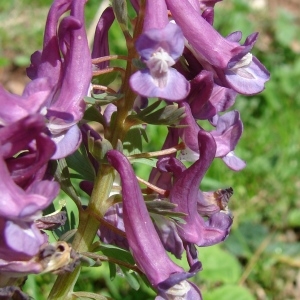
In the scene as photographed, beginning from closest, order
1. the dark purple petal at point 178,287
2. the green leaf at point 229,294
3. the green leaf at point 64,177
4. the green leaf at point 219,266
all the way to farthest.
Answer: the dark purple petal at point 178,287, the green leaf at point 64,177, the green leaf at point 229,294, the green leaf at point 219,266

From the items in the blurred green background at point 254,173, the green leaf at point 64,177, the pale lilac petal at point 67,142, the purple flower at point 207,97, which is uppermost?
the pale lilac petal at point 67,142

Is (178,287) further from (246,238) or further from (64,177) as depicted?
(246,238)

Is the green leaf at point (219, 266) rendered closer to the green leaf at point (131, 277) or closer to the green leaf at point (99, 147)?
the green leaf at point (131, 277)

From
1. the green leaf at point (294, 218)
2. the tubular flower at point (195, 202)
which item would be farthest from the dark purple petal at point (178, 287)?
the green leaf at point (294, 218)

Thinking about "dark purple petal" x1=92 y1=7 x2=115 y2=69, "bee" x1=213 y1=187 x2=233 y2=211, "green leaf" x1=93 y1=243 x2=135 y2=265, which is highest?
"dark purple petal" x1=92 y1=7 x2=115 y2=69

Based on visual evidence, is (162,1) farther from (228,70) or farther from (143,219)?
(143,219)

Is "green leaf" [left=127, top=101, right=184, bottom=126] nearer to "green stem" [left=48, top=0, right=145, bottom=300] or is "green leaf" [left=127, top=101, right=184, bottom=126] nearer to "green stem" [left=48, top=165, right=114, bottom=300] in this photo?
"green stem" [left=48, top=0, right=145, bottom=300]

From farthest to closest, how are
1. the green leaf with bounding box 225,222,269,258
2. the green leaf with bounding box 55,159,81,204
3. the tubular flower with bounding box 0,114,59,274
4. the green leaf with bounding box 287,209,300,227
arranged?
the green leaf with bounding box 287,209,300,227 < the green leaf with bounding box 225,222,269,258 < the green leaf with bounding box 55,159,81,204 < the tubular flower with bounding box 0,114,59,274

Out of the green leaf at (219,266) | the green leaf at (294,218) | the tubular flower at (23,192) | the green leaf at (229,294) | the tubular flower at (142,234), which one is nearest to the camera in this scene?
the tubular flower at (23,192)

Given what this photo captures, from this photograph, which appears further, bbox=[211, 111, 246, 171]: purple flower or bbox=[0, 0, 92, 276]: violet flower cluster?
bbox=[211, 111, 246, 171]: purple flower

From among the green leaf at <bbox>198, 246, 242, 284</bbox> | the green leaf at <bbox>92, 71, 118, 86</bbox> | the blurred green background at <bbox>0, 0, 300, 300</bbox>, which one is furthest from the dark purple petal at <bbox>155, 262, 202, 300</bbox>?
the green leaf at <bbox>198, 246, 242, 284</bbox>
